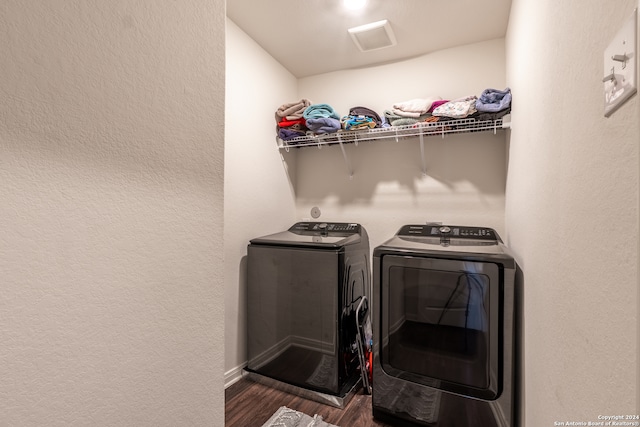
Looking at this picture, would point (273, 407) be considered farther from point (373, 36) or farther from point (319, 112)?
point (373, 36)

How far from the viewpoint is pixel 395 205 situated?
2555 mm

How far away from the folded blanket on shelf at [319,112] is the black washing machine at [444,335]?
113cm

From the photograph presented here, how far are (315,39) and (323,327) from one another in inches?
79.7

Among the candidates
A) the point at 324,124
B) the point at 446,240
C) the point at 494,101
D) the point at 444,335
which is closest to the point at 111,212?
the point at 444,335

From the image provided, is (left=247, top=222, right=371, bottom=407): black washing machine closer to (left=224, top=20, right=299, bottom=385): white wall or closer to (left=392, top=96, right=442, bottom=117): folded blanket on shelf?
(left=224, top=20, right=299, bottom=385): white wall

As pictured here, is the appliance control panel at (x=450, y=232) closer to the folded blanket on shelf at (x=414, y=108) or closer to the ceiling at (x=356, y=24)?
the folded blanket on shelf at (x=414, y=108)

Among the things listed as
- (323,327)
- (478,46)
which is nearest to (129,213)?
(323,327)

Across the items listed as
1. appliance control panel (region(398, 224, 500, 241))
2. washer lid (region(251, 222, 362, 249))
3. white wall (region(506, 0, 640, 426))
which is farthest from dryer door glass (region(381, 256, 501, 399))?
appliance control panel (region(398, 224, 500, 241))

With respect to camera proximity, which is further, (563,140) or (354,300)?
(354,300)

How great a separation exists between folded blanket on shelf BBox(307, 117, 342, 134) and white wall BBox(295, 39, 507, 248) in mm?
430

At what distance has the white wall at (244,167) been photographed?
2.12m

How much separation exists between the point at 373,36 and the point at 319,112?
2.14 ft

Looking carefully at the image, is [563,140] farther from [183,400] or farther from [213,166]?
[183,400]

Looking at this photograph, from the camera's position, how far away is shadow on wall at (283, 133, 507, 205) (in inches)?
90.9
